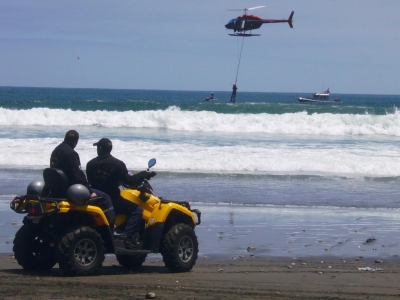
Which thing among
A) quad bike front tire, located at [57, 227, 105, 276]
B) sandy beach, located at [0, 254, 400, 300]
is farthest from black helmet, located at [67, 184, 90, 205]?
sandy beach, located at [0, 254, 400, 300]

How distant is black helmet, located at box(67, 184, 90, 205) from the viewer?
6.86 metres

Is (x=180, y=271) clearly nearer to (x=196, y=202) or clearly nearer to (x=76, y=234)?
(x=76, y=234)

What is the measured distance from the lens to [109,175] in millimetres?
7375

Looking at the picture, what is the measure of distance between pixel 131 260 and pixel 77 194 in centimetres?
150

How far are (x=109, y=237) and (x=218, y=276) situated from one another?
124cm

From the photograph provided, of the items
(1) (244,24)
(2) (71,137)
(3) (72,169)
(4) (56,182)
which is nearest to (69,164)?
(3) (72,169)

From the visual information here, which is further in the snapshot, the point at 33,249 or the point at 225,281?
the point at 33,249

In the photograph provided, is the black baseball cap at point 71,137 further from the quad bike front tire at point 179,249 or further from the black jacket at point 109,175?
the quad bike front tire at point 179,249

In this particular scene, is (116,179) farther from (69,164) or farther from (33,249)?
(33,249)

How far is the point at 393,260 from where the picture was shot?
8617mm

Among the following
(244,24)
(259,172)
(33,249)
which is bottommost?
(33,249)

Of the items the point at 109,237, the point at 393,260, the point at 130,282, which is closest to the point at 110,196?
the point at 109,237

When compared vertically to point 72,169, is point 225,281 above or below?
below

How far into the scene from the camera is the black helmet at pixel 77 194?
686 centimetres
